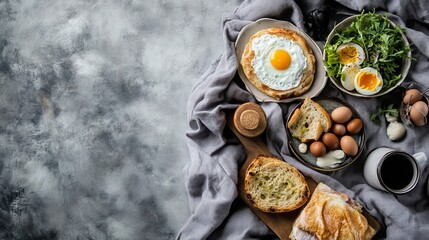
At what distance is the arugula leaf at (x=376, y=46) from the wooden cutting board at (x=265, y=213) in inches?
20.3

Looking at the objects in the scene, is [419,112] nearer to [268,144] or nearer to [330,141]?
[330,141]

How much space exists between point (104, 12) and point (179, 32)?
47 centimetres

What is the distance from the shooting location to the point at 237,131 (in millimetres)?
2492

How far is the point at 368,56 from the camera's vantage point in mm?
2525

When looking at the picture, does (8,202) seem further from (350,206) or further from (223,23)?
(350,206)

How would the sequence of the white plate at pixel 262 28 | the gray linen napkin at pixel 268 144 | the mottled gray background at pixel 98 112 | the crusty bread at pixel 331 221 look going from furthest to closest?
the mottled gray background at pixel 98 112
the white plate at pixel 262 28
the gray linen napkin at pixel 268 144
the crusty bread at pixel 331 221

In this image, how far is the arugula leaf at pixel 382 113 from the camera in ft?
8.23

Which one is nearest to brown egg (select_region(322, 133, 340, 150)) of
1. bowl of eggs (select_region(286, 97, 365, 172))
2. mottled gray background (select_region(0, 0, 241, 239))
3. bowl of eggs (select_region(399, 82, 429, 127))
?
bowl of eggs (select_region(286, 97, 365, 172))

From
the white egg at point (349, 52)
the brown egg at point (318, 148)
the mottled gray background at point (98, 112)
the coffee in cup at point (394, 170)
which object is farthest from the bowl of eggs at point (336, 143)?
the mottled gray background at point (98, 112)

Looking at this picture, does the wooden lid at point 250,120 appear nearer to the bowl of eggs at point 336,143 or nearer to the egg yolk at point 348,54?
the bowl of eggs at point 336,143

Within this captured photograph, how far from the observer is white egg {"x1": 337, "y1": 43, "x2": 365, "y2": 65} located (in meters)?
2.52

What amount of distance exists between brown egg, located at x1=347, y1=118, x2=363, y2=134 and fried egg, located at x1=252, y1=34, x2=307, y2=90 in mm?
330

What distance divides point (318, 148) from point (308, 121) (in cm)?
15

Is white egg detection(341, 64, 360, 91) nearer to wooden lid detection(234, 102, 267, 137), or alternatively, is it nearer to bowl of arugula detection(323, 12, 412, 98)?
bowl of arugula detection(323, 12, 412, 98)
